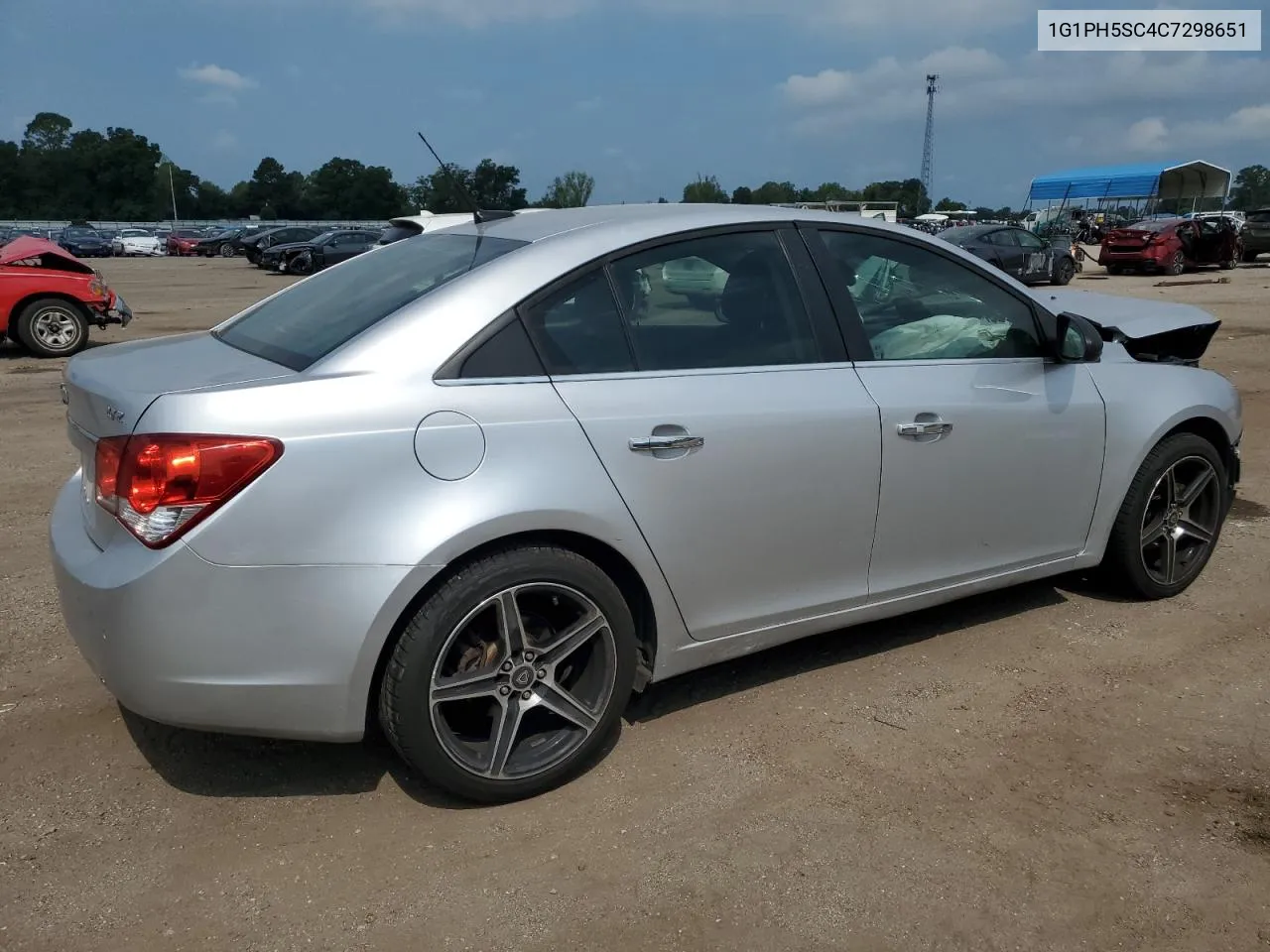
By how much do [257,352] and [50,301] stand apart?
11.2 m

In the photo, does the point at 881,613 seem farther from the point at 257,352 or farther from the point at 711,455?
the point at 257,352

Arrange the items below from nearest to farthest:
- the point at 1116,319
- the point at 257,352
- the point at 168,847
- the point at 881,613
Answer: the point at 168,847
the point at 257,352
the point at 881,613
the point at 1116,319

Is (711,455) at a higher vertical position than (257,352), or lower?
lower

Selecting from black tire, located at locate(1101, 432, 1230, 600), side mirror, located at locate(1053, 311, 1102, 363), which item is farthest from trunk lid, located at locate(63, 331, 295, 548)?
black tire, located at locate(1101, 432, 1230, 600)

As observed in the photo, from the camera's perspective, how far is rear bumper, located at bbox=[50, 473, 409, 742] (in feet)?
8.54

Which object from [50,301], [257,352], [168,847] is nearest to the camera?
[168,847]

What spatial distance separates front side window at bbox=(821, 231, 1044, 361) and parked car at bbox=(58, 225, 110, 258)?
176 feet

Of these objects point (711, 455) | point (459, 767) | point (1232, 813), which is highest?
point (711, 455)

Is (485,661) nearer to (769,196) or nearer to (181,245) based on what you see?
(769,196)

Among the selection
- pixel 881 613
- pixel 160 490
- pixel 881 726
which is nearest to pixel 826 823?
pixel 881 726

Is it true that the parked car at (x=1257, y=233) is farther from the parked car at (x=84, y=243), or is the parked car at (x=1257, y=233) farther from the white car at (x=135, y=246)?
the white car at (x=135, y=246)

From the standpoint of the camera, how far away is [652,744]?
11.1 ft

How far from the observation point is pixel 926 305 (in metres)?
3.88

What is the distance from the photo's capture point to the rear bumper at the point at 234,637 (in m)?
2.60
